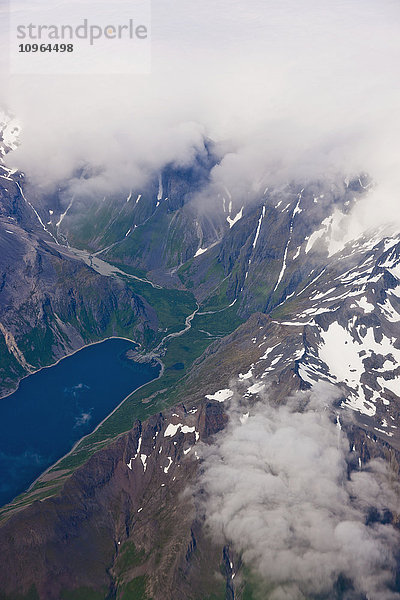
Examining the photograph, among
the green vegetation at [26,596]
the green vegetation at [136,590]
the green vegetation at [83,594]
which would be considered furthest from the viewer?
the green vegetation at [83,594]

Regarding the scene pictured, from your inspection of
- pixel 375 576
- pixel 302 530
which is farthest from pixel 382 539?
pixel 302 530

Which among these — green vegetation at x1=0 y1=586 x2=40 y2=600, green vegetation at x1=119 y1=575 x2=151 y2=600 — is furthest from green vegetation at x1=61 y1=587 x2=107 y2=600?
green vegetation at x1=0 y1=586 x2=40 y2=600

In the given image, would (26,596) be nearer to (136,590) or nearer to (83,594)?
(83,594)

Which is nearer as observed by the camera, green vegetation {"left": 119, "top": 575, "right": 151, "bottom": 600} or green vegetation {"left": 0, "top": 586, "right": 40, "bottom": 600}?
green vegetation {"left": 0, "top": 586, "right": 40, "bottom": 600}

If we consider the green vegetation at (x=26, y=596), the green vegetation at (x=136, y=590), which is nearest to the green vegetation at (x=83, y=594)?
the green vegetation at (x=136, y=590)

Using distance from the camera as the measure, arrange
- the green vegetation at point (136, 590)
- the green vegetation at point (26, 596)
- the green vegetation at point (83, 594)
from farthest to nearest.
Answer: the green vegetation at point (83, 594) → the green vegetation at point (136, 590) → the green vegetation at point (26, 596)

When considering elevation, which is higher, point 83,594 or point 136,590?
point 136,590

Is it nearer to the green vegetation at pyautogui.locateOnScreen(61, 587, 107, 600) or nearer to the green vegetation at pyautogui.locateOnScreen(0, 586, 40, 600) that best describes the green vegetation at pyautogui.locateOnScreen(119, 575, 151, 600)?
the green vegetation at pyautogui.locateOnScreen(61, 587, 107, 600)

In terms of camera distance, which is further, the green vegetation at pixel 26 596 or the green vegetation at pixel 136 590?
the green vegetation at pixel 136 590

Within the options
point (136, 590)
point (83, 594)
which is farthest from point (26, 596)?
point (136, 590)

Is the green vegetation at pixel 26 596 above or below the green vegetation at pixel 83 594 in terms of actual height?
above

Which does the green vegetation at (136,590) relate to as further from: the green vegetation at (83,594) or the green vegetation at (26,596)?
the green vegetation at (26,596)
